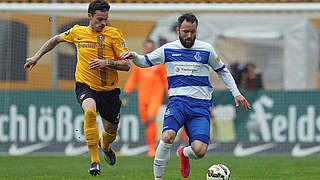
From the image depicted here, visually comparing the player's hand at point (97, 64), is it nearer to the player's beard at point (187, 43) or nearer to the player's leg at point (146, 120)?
the player's beard at point (187, 43)

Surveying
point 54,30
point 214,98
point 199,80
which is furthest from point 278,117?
point 199,80

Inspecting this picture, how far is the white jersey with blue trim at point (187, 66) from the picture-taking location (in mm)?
7777

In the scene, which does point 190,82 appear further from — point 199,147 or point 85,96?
point 85,96

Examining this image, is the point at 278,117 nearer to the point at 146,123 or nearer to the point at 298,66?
the point at 298,66

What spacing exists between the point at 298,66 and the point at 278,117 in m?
1.61

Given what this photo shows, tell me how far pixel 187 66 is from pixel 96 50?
54.0 inches

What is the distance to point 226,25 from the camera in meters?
15.8

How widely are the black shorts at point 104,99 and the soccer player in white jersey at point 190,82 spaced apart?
3.11 ft

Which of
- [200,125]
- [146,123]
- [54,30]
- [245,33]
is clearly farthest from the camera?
[245,33]

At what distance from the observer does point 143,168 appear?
34.8 ft

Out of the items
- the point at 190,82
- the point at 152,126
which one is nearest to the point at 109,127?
the point at 190,82

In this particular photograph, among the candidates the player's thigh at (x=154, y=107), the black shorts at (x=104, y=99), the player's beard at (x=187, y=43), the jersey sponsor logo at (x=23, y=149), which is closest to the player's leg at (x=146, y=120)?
the player's thigh at (x=154, y=107)

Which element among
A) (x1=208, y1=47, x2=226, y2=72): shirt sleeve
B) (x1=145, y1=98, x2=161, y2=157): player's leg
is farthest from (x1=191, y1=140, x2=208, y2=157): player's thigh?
(x1=145, y1=98, x2=161, y2=157): player's leg

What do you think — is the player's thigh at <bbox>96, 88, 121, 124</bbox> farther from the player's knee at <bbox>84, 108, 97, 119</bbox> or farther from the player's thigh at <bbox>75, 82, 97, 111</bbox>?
the player's knee at <bbox>84, 108, 97, 119</bbox>
